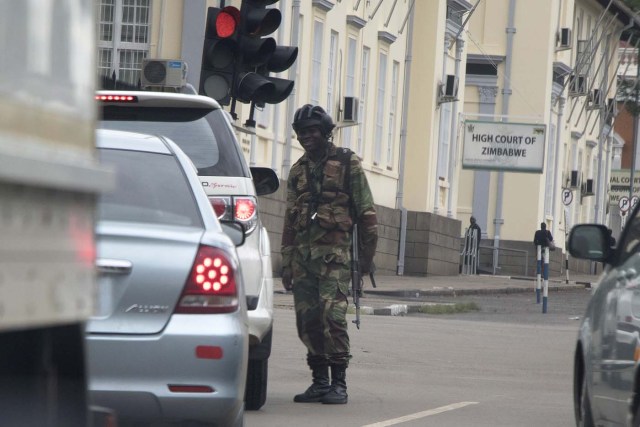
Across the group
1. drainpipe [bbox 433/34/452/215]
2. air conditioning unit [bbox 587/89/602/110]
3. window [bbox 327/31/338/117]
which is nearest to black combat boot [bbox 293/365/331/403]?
window [bbox 327/31/338/117]

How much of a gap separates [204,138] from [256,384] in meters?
1.50

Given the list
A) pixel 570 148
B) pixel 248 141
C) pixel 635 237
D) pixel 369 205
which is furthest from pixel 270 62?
pixel 570 148

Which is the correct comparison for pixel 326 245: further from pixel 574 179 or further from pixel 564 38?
pixel 574 179

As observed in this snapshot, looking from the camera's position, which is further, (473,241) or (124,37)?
(473,241)

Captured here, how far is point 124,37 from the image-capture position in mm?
27469

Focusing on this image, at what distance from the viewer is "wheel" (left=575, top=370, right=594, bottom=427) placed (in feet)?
25.7

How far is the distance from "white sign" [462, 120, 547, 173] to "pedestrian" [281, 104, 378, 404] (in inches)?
1300

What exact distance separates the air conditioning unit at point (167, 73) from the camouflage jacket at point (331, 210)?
2.50 metres

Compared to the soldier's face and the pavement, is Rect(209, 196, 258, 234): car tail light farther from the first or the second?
the pavement

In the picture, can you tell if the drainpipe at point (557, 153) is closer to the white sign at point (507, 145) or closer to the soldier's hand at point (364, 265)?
the white sign at point (507, 145)

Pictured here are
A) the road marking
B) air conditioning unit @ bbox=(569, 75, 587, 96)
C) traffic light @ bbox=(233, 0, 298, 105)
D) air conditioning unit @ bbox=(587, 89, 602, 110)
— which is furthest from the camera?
air conditioning unit @ bbox=(587, 89, 602, 110)

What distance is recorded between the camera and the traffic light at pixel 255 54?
1256 cm

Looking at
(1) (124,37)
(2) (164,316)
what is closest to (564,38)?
(1) (124,37)

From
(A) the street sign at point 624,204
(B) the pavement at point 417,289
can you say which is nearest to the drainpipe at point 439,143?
(B) the pavement at point 417,289
